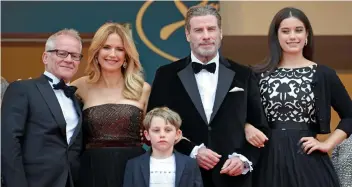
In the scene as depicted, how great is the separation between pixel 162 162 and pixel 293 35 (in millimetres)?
1039

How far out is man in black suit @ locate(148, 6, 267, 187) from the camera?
3.40 meters

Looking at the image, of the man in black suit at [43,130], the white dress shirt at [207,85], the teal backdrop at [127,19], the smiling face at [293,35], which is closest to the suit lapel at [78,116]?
the man in black suit at [43,130]

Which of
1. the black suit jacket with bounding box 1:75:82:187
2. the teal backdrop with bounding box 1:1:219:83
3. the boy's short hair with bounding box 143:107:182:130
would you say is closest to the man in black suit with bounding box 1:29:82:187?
the black suit jacket with bounding box 1:75:82:187

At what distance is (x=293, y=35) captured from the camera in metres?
3.59

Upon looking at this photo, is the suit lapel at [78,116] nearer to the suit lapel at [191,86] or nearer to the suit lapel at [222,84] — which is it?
the suit lapel at [191,86]

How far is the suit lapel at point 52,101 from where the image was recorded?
10.6 feet

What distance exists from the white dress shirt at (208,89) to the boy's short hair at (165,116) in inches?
6.6

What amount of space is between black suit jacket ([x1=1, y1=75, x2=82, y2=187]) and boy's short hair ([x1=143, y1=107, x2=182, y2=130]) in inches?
17.5

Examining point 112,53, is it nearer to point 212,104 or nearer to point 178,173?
point 212,104

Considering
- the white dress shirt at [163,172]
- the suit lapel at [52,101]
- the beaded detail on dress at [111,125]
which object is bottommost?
the white dress shirt at [163,172]

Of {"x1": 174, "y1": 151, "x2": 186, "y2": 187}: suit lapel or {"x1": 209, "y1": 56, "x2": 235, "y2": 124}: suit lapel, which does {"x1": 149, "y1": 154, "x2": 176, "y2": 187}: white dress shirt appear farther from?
{"x1": 209, "y1": 56, "x2": 235, "y2": 124}: suit lapel

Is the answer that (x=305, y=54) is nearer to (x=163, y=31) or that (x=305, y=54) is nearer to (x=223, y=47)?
(x=163, y=31)

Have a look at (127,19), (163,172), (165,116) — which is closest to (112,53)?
(165,116)

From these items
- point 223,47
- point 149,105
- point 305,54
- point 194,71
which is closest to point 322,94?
point 305,54
